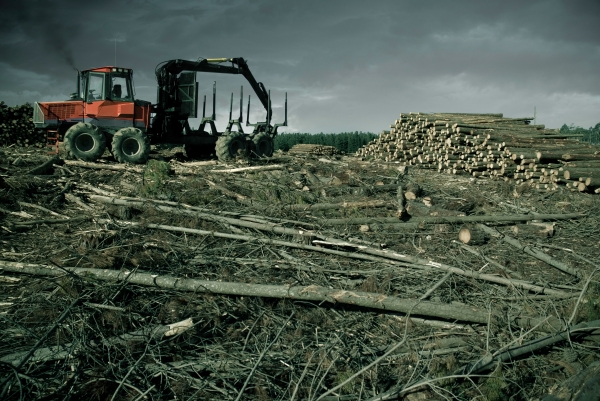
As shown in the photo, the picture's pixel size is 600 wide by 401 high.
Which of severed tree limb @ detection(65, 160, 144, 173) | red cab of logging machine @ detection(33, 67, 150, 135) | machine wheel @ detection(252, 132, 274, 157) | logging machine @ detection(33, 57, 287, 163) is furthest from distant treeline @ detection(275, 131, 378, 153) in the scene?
severed tree limb @ detection(65, 160, 144, 173)

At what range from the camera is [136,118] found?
13.1 m

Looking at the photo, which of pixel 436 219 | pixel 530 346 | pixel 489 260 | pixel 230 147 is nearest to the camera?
→ pixel 530 346

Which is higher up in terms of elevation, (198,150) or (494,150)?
(494,150)

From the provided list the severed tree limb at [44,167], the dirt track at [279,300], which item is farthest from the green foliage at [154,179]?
the severed tree limb at [44,167]

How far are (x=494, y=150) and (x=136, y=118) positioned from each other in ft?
35.6

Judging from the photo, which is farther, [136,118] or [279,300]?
[136,118]

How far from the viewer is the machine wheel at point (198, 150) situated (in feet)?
52.2

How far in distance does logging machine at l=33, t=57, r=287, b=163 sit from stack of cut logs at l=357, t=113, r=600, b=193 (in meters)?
5.78

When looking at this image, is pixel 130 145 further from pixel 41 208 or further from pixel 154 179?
pixel 41 208

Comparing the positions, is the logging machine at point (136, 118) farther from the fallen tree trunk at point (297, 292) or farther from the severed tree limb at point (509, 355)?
the severed tree limb at point (509, 355)

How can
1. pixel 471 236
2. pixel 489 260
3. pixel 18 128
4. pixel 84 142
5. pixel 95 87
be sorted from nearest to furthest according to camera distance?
pixel 489 260
pixel 471 236
pixel 84 142
pixel 95 87
pixel 18 128

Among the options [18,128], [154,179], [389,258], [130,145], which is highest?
[18,128]

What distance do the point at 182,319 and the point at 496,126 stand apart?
11.8 m

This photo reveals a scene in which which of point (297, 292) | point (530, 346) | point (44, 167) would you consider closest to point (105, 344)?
point (297, 292)
